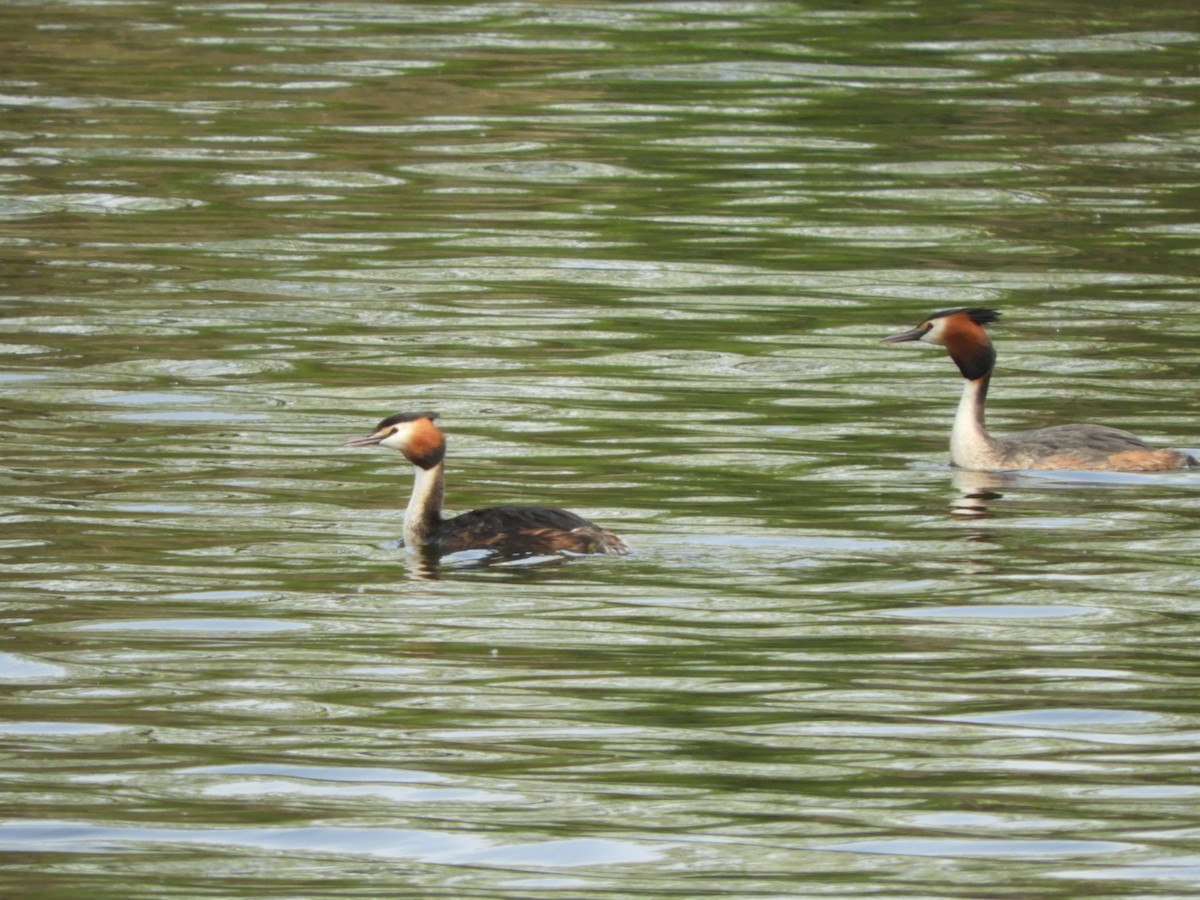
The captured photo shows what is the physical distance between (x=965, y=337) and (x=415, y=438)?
143 inches

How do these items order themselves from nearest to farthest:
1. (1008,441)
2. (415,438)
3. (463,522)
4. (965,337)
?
1. (463,522)
2. (415,438)
3. (1008,441)
4. (965,337)

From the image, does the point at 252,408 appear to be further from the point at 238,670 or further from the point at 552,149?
the point at 552,149

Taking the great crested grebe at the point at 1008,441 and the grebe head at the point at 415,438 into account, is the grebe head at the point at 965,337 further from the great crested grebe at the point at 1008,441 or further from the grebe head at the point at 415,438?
the grebe head at the point at 415,438

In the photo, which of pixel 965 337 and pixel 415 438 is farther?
pixel 965 337

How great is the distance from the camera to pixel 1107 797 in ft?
26.8

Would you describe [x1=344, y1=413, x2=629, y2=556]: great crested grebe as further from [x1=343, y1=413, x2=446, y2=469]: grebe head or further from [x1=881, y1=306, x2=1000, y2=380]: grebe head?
[x1=881, y1=306, x2=1000, y2=380]: grebe head

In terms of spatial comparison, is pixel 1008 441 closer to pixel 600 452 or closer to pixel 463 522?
pixel 600 452

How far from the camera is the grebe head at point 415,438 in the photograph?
1220 centimetres

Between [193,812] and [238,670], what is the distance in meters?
1.73

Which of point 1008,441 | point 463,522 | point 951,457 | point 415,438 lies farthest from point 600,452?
point 463,522

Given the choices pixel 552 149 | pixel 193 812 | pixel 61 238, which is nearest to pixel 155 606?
pixel 193 812

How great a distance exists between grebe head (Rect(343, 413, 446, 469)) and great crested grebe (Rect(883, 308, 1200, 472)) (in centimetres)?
298

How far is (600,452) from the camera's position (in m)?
13.9

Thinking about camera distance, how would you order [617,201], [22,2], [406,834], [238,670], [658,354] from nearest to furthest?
[406,834], [238,670], [658,354], [617,201], [22,2]
